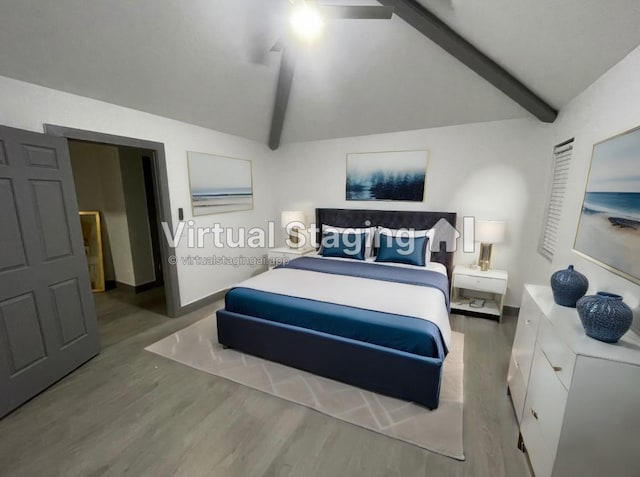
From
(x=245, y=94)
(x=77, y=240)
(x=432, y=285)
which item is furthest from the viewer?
(x=245, y=94)

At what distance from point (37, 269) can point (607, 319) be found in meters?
3.46

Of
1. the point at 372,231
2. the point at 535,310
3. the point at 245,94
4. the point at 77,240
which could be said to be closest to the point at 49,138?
the point at 77,240

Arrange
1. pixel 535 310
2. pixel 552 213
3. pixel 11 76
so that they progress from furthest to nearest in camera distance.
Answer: pixel 552 213 < pixel 11 76 < pixel 535 310

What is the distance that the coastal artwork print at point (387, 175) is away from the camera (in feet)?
12.0

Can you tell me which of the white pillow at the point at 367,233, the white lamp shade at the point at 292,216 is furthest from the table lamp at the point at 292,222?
the white pillow at the point at 367,233

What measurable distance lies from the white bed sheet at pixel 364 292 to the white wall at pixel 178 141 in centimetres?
126

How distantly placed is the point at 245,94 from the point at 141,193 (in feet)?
7.34

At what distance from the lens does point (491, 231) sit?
311cm

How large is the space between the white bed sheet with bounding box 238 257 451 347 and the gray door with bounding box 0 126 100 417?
1436 millimetres

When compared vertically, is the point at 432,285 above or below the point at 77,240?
below

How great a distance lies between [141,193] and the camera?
4.05 meters

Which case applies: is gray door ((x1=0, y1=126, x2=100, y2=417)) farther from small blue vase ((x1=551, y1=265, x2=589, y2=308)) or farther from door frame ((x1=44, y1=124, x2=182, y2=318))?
small blue vase ((x1=551, y1=265, x2=589, y2=308))

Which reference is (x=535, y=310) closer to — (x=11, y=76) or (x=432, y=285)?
(x=432, y=285)

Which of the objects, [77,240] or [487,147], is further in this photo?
[487,147]
